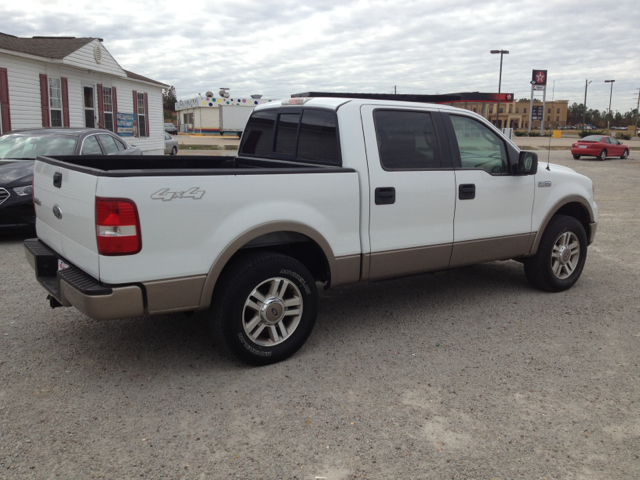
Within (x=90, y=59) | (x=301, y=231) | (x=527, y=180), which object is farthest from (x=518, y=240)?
(x=90, y=59)

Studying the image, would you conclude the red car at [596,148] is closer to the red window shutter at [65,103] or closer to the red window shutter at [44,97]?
the red window shutter at [65,103]

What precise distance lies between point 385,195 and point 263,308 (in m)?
1.33

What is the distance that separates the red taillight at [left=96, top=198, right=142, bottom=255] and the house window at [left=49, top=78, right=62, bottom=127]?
646 inches

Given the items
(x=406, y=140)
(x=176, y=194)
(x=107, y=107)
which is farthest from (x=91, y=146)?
(x=107, y=107)

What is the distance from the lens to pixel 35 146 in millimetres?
8984

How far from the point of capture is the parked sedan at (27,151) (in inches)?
308

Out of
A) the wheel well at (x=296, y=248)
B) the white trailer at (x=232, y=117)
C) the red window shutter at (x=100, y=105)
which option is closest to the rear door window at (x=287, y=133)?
the wheel well at (x=296, y=248)

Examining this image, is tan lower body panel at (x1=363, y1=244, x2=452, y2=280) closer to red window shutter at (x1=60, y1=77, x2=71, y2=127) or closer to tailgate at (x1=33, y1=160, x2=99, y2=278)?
tailgate at (x1=33, y1=160, x2=99, y2=278)

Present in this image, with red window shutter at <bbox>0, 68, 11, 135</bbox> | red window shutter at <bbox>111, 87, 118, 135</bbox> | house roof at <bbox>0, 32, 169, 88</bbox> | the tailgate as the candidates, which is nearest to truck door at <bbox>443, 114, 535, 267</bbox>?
the tailgate

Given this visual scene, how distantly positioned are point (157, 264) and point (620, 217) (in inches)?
415

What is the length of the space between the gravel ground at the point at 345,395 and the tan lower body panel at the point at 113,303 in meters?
0.58

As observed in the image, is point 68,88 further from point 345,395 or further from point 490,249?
point 345,395

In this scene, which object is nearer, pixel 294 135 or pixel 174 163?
pixel 294 135

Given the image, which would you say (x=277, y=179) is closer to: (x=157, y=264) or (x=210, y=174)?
(x=210, y=174)
